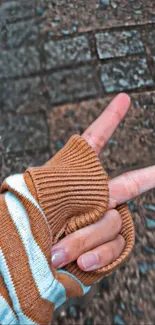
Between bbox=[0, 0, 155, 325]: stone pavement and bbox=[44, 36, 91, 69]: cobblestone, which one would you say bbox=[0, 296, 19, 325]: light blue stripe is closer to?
bbox=[0, 0, 155, 325]: stone pavement

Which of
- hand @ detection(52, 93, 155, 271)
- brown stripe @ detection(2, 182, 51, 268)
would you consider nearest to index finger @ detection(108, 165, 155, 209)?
hand @ detection(52, 93, 155, 271)

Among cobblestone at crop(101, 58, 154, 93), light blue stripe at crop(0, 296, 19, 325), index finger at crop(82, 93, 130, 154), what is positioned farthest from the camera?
cobblestone at crop(101, 58, 154, 93)

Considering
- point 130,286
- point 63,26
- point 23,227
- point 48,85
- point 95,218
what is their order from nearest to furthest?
point 23,227 < point 95,218 < point 130,286 < point 48,85 < point 63,26

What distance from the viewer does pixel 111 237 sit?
134 cm

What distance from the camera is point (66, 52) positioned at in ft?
7.26

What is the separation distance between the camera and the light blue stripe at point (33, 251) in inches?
44.8

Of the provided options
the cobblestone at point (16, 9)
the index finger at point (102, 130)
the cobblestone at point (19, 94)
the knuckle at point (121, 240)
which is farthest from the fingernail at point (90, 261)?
the cobblestone at point (16, 9)

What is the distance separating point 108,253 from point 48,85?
1083 mm

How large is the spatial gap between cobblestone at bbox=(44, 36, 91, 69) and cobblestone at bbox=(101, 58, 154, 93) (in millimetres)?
134

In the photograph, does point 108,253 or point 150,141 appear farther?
point 150,141

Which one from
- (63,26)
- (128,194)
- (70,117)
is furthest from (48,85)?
(128,194)

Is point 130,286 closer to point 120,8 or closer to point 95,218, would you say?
point 95,218

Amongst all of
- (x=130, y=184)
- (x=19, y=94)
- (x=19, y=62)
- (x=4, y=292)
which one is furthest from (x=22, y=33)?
(x=4, y=292)

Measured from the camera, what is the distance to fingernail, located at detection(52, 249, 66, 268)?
1230 millimetres
